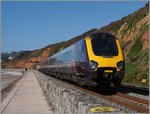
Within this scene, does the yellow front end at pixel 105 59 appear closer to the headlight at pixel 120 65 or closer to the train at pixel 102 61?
the train at pixel 102 61

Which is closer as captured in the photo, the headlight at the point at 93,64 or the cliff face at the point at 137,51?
the headlight at the point at 93,64

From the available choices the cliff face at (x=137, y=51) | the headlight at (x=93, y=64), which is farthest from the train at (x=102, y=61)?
the cliff face at (x=137, y=51)

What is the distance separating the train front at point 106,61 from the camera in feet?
63.4

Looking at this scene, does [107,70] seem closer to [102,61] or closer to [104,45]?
[102,61]

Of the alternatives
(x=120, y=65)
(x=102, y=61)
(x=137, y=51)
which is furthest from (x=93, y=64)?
(x=137, y=51)

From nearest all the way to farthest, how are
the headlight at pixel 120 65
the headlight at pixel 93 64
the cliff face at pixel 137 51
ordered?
the headlight at pixel 93 64
the headlight at pixel 120 65
the cliff face at pixel 137 51

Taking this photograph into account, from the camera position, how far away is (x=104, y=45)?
2034cm

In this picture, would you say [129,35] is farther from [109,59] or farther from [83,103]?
[83,103]

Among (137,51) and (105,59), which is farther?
(137,51)

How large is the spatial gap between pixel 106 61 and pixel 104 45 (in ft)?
3.96

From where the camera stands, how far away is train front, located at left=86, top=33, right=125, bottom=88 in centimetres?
1933

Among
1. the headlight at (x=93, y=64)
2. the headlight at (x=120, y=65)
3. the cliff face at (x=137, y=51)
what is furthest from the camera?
the cliff face at (x=137, y=51)

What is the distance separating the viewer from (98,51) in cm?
2002


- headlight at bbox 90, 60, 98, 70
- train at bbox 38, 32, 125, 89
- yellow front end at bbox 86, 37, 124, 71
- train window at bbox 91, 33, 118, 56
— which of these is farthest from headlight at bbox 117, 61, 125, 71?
headlight at bbox 90, 60, 98, 70
